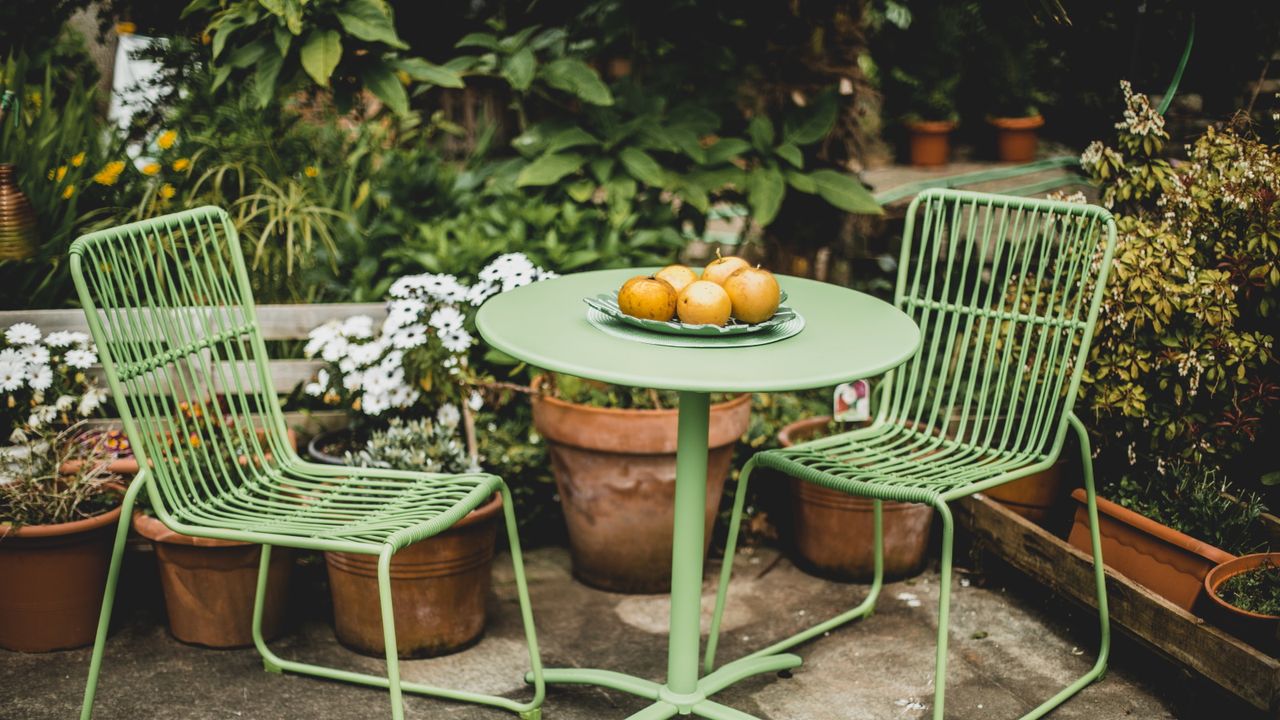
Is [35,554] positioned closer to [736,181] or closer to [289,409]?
[289,409]

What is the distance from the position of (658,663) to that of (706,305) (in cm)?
121

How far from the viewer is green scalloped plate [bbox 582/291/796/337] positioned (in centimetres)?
219

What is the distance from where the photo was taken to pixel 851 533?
135 inches

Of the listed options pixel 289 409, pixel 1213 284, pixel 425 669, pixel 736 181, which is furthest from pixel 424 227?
pixel 1213 284

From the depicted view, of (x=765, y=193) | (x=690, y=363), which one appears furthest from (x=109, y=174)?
(x=690, y=363)

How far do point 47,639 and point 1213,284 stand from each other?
10.3 ft

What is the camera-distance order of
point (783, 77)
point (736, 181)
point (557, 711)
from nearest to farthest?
point (557, 711) < point (736, 181) < point (783, 77)

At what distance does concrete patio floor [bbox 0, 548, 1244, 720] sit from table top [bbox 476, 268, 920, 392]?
39.6 inches

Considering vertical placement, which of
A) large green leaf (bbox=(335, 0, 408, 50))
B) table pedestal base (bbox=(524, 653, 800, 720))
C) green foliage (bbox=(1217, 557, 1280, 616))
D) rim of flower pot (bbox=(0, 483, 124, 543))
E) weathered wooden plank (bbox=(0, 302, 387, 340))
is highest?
large green leaf (bbox=(335, 0, 408, 50))

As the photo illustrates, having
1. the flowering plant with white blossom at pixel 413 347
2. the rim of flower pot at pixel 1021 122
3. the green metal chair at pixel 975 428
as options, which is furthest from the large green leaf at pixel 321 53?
the rim of flower pot at pixel 1021 122

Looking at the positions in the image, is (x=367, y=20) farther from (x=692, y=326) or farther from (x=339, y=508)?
(x=692, y=326)

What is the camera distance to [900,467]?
2.63m

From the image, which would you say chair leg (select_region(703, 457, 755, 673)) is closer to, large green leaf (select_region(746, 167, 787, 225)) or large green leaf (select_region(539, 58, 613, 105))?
large green leaf (select_region(746, 167, 787, 225))

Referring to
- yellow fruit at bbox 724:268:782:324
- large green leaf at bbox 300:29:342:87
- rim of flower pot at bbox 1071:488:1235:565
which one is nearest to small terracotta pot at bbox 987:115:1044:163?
rim of flower pot at bbox 1071:488:1235:565
